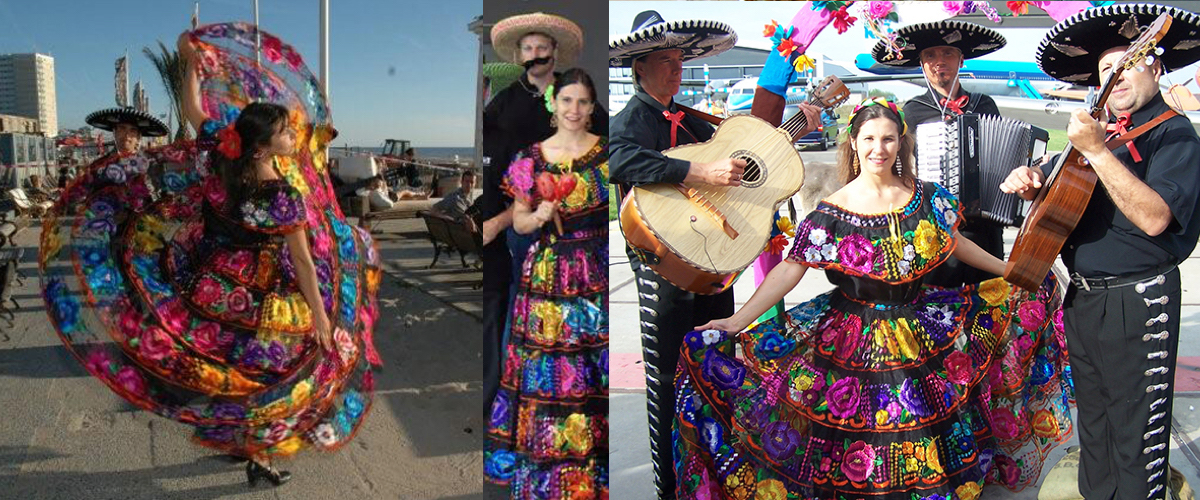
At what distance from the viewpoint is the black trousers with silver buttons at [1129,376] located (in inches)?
108

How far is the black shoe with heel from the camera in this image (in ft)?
10.6

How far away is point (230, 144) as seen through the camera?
294 cm

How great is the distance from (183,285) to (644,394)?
211 cm

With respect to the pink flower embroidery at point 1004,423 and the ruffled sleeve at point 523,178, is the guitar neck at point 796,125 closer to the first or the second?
the ruffled sleeve at point 523,178

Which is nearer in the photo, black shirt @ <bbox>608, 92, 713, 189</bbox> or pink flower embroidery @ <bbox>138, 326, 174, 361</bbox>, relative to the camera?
black shirt @ <bbox>608, 92, 713, 189</bbox>

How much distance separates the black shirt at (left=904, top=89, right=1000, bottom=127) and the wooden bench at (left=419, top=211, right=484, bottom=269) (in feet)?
5.22

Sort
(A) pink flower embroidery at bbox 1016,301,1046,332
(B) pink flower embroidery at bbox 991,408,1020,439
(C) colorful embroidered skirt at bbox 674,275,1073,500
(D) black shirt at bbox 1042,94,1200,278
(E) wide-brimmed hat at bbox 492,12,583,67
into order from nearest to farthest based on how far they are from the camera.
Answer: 1. (E) wide-brimmed hat at bbox 492,12,583,67
2. (D) black shirt at bbox 1042,94,1200,278
3. (C) colorful embroidered skirt at bbox 674,275,1073,500
4. (A) pink flower embroidery at bbox 1016,301,1046,332
5. (B) pink flower embroidery at bbox 991,408,1020,439

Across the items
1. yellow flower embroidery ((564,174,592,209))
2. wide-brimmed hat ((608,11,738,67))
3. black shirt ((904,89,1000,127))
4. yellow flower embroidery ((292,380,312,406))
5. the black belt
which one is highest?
wide-brimmed hat ((608,11,738,67))

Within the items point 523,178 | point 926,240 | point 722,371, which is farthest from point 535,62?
point 926,240

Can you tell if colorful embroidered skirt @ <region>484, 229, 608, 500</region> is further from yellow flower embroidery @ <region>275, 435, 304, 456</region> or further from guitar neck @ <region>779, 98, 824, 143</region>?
yellow flower embroidery @ <region>275, 435, 304, 456</region>

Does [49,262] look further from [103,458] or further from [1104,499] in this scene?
[1104,499]

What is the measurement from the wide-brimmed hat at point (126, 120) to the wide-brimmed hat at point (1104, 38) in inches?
117

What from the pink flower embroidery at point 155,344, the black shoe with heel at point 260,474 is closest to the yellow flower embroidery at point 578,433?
the black shoe with heel at point 260,474

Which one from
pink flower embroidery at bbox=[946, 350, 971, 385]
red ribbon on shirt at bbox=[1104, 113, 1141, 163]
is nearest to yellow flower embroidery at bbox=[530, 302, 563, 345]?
pink flower embroidery at bbox=[946, 350, 971, 385]
